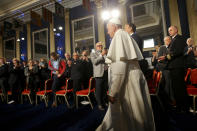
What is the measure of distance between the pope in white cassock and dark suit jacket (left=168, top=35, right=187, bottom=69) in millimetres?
1478

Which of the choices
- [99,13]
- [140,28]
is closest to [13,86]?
→ [99,13]

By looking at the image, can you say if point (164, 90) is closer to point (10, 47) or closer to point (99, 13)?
point (99, 13)

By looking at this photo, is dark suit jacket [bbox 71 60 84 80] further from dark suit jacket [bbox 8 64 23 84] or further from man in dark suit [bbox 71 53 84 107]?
dark suit jacket [bbox 8 64 23 84]

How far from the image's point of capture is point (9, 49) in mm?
10062

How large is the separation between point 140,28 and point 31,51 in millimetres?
7961

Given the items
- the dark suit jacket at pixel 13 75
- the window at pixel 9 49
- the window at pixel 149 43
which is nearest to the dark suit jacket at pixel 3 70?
the dark suit jacket at pixel 13 75

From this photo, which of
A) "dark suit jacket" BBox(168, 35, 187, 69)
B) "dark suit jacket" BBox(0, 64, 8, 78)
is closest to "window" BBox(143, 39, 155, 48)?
"dark suit jacket" BBox(168, 35, 187, 69)

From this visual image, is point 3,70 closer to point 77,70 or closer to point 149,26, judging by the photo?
point 77,70

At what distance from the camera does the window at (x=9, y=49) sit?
994cm

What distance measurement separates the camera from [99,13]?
6.88 m

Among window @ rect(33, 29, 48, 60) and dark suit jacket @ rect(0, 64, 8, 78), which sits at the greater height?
window @ rect(33, 29, 48, 60)

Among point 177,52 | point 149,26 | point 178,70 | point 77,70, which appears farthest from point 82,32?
point 178,70

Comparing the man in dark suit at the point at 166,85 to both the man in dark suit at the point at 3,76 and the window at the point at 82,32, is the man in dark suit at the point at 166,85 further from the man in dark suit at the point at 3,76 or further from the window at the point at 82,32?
the man in dark suit at the point at 3,76

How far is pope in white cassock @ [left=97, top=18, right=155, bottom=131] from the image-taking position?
3.94 ft
